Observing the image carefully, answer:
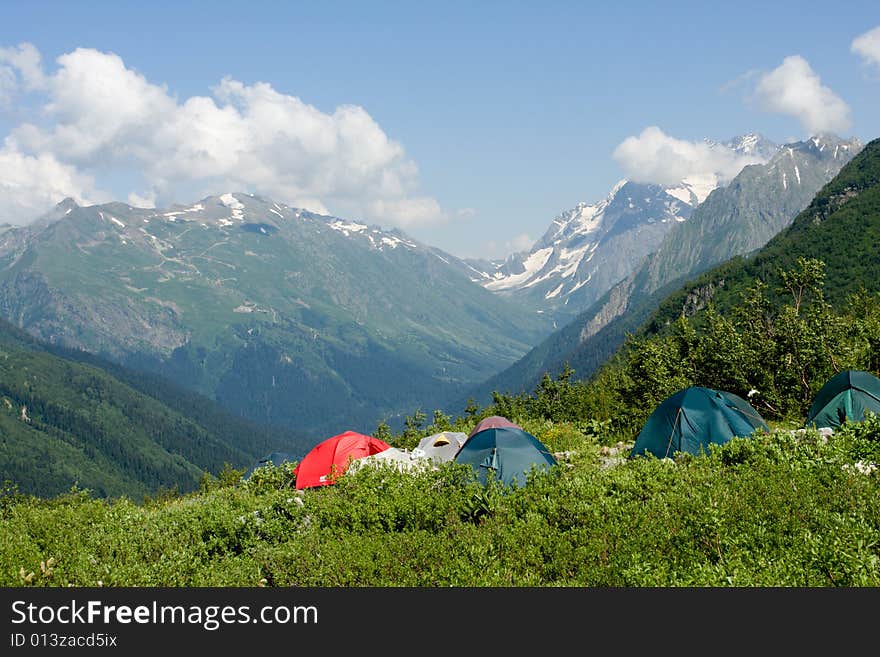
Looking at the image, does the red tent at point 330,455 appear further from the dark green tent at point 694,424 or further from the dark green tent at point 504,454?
the dark green tent at point 694,424

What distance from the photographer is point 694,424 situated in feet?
64.1

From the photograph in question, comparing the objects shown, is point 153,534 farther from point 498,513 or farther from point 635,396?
point 635,396

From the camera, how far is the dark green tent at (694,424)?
1919 cm

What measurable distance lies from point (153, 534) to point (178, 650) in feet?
22.9

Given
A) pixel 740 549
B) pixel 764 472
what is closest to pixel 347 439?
pixel 764 472

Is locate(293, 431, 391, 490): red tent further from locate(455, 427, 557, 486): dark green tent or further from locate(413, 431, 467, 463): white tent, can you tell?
locate(455, 427, 557, 486): dark green tent

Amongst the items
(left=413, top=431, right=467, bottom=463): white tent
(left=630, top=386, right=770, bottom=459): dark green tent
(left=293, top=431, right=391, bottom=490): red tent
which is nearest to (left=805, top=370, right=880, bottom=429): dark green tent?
(left=630, top=386, right=770, bottom=459): dark green tent

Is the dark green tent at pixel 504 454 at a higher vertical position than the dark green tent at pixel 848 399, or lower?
lower

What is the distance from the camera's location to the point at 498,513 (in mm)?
12180

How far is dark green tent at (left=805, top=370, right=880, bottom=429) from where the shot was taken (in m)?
19.8

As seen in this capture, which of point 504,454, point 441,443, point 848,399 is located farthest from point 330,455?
point 848,399

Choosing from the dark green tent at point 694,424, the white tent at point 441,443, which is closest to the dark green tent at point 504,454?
the dark green tent at point 694,424

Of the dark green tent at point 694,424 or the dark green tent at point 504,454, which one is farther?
the dark green tent at point 694,424

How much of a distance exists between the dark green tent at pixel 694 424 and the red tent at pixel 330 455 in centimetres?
1239
